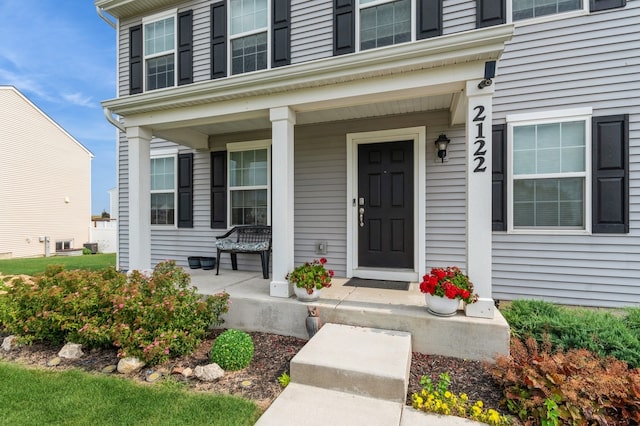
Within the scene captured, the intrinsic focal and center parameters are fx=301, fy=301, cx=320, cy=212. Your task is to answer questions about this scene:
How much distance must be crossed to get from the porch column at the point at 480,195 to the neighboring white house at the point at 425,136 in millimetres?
12

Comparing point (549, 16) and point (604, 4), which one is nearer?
point (604, 4)

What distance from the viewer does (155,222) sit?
5754 millimetres

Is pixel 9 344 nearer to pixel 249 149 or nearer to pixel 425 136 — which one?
pixel 249 149

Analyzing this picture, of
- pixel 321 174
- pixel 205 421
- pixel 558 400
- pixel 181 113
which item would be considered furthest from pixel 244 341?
pixel 181 113

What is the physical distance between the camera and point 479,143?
8.93 feet

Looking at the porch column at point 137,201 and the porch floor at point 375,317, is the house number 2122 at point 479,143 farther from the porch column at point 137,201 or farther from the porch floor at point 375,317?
the porch column at point 137,201

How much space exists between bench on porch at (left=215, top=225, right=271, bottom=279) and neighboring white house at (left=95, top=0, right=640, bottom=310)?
0.75 ft

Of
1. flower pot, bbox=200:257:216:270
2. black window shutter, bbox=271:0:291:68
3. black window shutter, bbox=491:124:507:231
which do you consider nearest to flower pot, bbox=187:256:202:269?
flower pot, bbox=200:257:216:270

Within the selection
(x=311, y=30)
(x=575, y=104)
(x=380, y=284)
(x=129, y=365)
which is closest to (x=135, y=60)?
(x=311, y=30)

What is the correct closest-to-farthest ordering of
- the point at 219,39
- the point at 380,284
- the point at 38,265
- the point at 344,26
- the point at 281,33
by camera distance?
the point at 380,284 → the point at 344,26 → the point at 281,33 → the point at 219,39 → the point at 38,265

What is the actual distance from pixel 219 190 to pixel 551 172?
4793 mm

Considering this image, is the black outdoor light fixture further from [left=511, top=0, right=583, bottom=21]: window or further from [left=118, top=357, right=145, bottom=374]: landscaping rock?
[left=118, top=357, right=145, bottom=374]: landscaping rock

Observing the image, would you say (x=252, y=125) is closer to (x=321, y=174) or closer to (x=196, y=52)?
(x=321, y=174)

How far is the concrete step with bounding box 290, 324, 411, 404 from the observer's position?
82.2 inches
